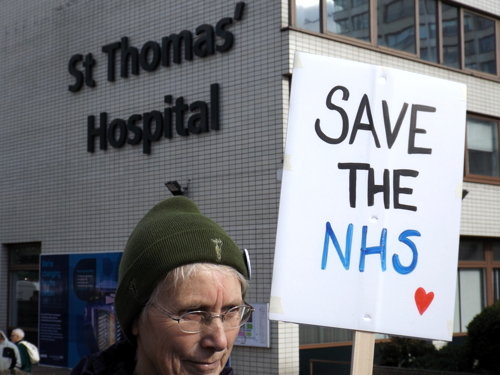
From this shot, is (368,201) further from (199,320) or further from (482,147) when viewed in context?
(482,147)

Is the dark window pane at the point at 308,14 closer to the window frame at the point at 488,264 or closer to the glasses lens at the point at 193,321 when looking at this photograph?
the window frame at the point at 488,264

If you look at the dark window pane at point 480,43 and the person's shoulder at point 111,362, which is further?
the dark window pane at point 480,43

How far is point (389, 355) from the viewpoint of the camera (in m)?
11.6

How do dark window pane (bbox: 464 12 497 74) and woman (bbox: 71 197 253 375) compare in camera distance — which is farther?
dark window pane (bbox: 464 12 497 74)

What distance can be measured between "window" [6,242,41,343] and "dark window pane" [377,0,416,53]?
310 inches

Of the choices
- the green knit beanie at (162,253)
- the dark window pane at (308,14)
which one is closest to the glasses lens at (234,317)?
the green knit beanie at (162,253)

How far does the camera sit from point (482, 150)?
44.9 ft

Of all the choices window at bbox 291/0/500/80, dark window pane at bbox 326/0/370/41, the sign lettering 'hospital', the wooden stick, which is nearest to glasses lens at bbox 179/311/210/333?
the wooden stick

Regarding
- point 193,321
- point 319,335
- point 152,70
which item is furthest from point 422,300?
point 152,70

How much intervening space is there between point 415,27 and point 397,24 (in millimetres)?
426

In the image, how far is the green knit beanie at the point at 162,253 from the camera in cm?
187

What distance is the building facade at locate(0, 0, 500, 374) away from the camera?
10.9 m

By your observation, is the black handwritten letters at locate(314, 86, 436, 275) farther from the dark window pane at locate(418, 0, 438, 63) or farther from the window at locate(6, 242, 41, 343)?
the window at locate(6, 242, 41, 343)

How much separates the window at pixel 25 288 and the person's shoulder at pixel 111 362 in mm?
13343
